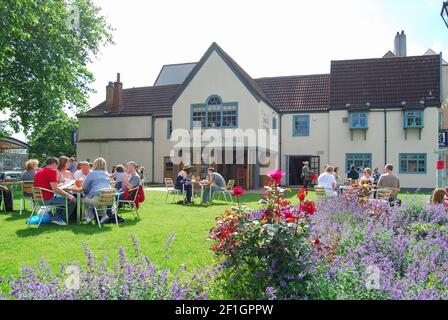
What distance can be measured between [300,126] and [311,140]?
134 cm

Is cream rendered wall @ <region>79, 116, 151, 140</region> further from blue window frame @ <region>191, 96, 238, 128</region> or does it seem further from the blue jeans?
the blue jeans

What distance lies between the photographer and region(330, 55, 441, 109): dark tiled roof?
88.7 feet

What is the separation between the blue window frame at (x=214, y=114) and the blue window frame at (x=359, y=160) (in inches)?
339

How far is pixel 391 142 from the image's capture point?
26.7 m

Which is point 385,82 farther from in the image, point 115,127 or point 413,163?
point 115,127

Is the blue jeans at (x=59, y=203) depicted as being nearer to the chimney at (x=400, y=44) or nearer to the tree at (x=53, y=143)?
the chimney at (x=400, y=44)

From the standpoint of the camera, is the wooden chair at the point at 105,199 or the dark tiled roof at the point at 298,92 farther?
the dark tiled roof at the point at 298,92

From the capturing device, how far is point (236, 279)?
4.07 meters

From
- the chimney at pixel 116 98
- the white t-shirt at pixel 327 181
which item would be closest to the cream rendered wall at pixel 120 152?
the chimney at pixel 116 98

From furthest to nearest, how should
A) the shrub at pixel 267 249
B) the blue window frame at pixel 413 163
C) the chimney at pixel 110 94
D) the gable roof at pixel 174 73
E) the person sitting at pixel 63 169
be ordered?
the gable roof at pixel 174 73 < the chimney at pixel 110 94 < the blue window frame at pixel 413 163 < the person sitting at pixel 63 169 < the shrub at pixel 267 249

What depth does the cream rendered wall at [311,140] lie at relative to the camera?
28.2m

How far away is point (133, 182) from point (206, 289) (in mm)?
8074

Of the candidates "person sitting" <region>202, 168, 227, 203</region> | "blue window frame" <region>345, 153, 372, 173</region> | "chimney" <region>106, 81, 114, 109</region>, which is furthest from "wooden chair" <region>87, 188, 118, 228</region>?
"chimney" <region>106, 81, 114, 109</region>

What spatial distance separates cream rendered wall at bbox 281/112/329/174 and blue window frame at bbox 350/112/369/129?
174 cm
